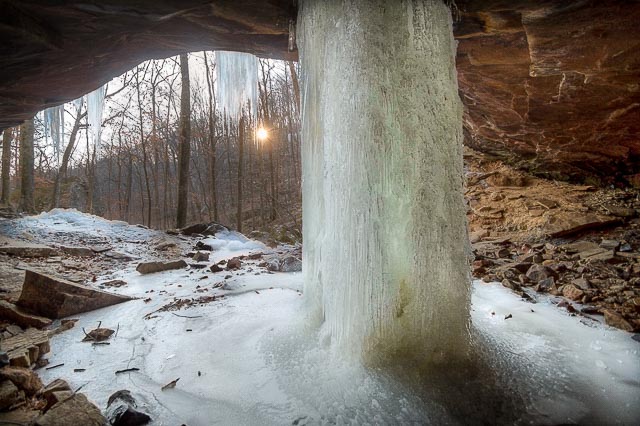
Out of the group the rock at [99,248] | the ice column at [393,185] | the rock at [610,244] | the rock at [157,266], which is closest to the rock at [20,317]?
the rock at [157,266]

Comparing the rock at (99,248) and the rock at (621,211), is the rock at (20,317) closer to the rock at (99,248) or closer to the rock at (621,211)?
the rock at (99,248)

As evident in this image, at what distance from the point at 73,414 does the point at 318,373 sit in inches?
47.6

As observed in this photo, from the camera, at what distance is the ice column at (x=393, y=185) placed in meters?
2.04

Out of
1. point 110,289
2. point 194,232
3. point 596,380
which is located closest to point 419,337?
point 596,380

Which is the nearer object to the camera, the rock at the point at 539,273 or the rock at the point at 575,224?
the rock at the point at 539,273

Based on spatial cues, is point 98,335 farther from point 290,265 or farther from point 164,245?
point 164,245

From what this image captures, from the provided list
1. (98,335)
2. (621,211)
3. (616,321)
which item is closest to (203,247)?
(98,335)

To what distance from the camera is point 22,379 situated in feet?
5.24

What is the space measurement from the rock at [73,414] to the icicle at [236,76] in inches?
158

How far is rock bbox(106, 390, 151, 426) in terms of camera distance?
1499 millimetres

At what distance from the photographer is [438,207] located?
7.06ft

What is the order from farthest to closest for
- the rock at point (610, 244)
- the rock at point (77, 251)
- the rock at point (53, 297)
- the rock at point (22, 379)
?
the rock at point (77, 251) < the rock at point (610, 244) < the rock at point (53, 297) < the rock at point (22, 379)

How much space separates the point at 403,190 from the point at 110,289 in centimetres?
352

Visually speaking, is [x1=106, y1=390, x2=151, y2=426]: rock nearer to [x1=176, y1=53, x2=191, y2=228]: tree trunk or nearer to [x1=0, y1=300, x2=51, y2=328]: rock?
[x1=0, y1=300, x2=51, y2=328]: rock
